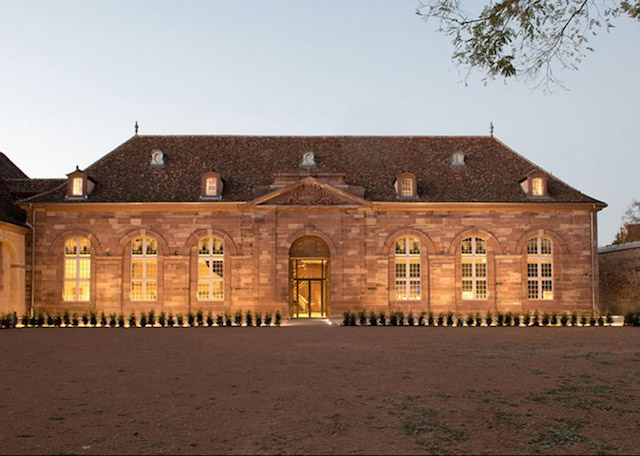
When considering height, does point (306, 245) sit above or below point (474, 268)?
above

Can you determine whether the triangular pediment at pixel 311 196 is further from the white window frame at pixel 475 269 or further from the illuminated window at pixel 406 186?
the white window frame at pixel 475 269

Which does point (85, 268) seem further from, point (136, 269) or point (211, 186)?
point (211, 186)

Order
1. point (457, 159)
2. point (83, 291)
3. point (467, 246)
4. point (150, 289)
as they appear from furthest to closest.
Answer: point (457, 159) < point (467, 246) < point (150, 289) < point (83, 291)

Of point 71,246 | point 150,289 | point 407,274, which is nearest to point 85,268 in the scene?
point 71,246

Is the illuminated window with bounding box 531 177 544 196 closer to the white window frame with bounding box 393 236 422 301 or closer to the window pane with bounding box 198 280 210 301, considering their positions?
the white window frame with bounding box 393 236 422 301

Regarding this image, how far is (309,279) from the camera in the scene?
99.7 ft

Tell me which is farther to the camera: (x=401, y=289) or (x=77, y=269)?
(x=401, y=289)

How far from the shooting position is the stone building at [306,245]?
29531 millimetres

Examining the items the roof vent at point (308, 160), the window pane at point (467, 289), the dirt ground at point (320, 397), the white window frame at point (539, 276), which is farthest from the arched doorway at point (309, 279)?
the dirt ground at point (320, 397)

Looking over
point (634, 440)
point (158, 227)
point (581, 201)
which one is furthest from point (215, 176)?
point (634, 440)

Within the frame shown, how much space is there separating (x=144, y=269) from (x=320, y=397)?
22.4m

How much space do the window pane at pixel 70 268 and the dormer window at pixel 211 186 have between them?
24.5 feet

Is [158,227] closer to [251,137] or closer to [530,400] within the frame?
[251,137]

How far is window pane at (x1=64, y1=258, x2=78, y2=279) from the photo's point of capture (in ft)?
97.7
